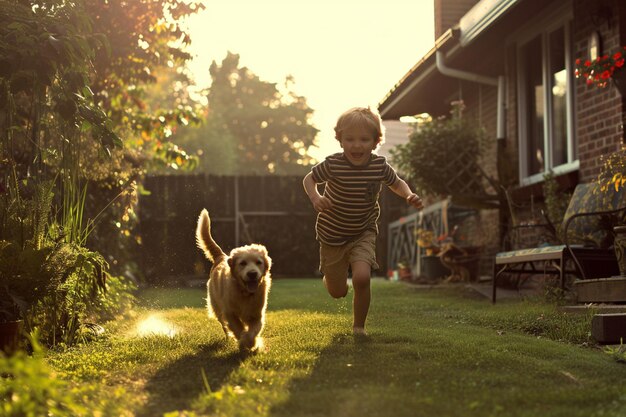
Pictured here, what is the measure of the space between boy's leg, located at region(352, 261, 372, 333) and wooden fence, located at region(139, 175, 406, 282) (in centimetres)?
1218

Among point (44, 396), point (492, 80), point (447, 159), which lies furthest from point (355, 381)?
point (492, 80)

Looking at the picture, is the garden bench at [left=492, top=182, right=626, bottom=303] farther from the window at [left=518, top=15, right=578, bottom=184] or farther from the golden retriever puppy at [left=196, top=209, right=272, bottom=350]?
the golden retriever puppy at [left=196, top=209, right=272, bottom=350]

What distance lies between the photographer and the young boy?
5230mm

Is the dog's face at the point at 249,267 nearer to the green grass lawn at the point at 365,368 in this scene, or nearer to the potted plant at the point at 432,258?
the green grass lawn at the point at 365,368

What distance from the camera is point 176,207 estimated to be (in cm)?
1741

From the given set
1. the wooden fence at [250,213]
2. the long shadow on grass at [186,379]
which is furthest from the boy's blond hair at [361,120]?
the wooden fence at [250,213]

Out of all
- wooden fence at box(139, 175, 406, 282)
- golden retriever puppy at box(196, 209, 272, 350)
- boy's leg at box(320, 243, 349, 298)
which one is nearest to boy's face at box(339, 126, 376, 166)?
boy's leg at box(320, 243, 349, 298)

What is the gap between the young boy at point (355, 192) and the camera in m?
5.23

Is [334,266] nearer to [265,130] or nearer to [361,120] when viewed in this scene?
[361,120]

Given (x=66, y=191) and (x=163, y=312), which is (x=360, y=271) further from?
(x=163, y=312)

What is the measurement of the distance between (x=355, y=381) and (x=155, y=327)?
318 centimetres

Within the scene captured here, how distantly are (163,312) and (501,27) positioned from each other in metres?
5.56

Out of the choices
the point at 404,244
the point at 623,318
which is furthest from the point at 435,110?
the point at 623,318

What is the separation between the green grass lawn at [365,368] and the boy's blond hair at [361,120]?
1307 millimetres
